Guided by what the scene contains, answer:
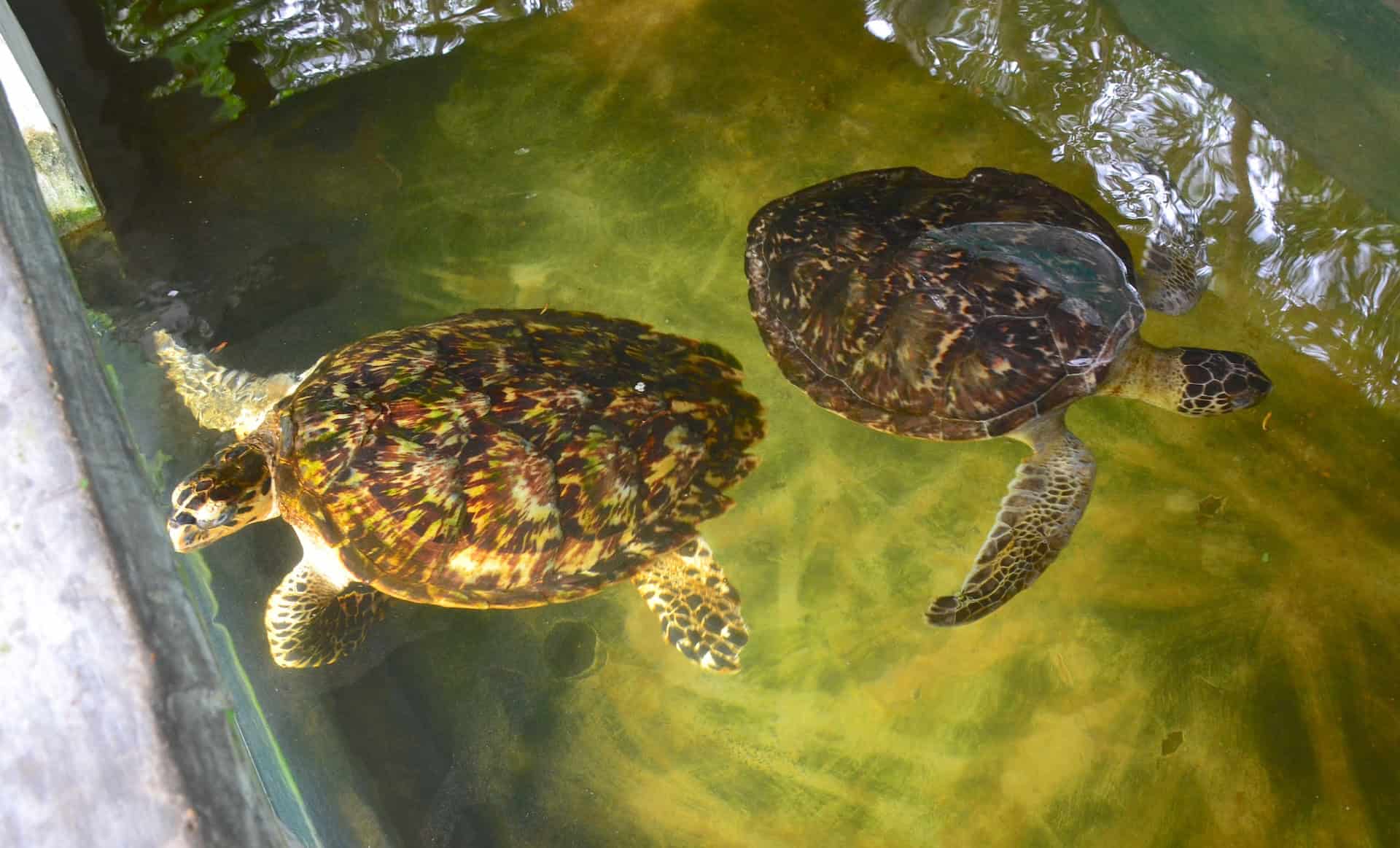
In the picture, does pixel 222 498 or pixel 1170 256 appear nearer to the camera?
pixel 222 498

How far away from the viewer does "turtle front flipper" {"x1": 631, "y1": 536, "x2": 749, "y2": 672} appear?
2352 millimetres

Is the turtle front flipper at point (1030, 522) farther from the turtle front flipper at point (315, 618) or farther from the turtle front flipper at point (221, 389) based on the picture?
the turtle front flipper at point (221, 389)

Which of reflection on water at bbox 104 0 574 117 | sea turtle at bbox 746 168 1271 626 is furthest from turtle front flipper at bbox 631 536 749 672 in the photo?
reflection on water at bbox 104 0 574 117

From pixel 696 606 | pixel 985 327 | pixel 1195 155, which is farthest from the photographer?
pixel 1195 155

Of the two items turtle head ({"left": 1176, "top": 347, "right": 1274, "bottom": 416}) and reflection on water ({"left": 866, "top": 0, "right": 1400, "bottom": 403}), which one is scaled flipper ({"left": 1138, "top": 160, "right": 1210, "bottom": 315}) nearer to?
reflection on water ({"left": 866, "top": 0, "right": 1400, "bottom": 403})

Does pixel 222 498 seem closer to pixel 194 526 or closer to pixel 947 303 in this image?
pixel 194 526

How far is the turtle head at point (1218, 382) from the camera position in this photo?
2.25m

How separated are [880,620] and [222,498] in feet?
6.65

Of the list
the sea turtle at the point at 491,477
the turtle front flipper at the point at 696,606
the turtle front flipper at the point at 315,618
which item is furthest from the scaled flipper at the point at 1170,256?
the turtle front flipper at the point at 315,618

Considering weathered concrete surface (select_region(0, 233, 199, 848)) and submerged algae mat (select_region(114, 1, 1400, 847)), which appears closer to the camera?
weathered concrete surface (select_region(0, 233, 199, 848))

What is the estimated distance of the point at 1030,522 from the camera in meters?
2.27

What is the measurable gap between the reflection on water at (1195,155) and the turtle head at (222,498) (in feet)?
9.05

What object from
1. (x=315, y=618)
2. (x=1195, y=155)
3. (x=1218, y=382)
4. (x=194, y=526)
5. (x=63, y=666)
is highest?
(x=1195, y=155)

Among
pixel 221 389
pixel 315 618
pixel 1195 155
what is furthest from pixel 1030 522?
pixel 221 389
